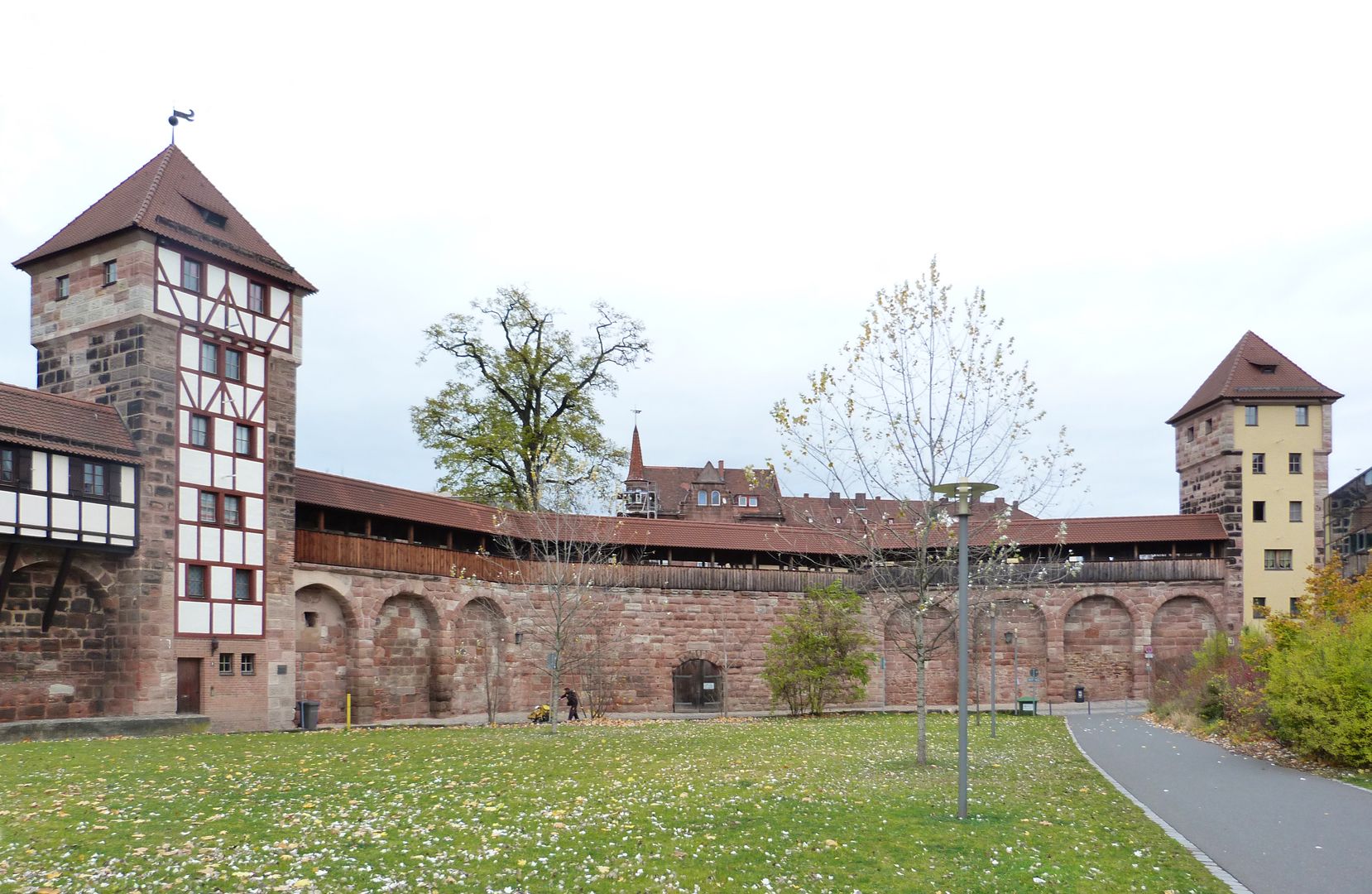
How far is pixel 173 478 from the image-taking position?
85.4 feet

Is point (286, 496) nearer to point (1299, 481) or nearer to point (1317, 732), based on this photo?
point (1317, 732)

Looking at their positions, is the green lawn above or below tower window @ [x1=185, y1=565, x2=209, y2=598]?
below

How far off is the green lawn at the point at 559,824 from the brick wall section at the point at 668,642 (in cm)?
1315

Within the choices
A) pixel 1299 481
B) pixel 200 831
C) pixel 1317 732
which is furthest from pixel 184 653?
pixel 1299 481

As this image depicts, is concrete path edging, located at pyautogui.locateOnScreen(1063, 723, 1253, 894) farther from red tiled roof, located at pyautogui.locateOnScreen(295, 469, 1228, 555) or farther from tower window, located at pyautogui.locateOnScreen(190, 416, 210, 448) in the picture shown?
tower window, located at pyautogui.locateOnScreen(190, 416, 210, 448)

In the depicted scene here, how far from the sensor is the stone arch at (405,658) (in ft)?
105

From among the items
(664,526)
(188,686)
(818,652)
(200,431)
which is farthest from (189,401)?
(818,652)

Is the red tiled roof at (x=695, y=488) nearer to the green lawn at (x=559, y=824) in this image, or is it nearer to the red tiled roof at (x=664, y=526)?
the red tiled roof at (x=664, y=526)

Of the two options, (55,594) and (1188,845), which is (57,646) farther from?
(1188,845)

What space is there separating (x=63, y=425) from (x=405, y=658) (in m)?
12.1

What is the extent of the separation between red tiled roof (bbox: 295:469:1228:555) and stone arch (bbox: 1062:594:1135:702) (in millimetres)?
2451

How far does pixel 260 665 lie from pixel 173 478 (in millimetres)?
4991

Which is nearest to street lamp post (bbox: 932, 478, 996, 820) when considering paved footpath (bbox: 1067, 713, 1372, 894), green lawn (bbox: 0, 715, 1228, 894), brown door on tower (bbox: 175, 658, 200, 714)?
green lawn (bbox: 0, 715, 1228, 894)

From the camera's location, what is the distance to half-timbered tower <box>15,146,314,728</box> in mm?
25562
